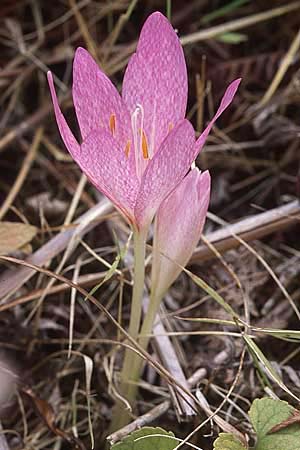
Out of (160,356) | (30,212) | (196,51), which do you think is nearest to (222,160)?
(196,51)

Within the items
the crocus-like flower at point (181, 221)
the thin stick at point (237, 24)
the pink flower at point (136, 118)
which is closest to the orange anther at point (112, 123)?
the pink flower at point (136, 118)

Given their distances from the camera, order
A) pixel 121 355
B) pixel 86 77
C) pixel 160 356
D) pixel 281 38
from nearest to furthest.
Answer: pixel 86 77 < pixel 160 356 < pixel 121 355 < pixel 281 38

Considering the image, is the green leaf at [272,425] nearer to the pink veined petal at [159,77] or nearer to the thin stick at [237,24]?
the pink veined petal at [159,77]

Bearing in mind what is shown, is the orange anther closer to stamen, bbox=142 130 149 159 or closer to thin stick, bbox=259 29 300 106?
stamen, bbox=142 130 149 159

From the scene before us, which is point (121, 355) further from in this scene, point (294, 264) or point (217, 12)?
point (217, 12)

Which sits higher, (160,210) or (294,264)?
(160,210)

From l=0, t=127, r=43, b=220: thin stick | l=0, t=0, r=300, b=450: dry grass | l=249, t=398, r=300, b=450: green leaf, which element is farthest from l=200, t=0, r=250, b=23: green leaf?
l=249, t=398, r=300, b=450: green leaf
